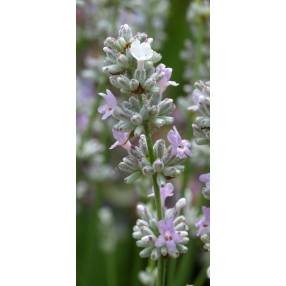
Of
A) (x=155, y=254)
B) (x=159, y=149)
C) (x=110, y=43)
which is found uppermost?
(x=110, y=43)

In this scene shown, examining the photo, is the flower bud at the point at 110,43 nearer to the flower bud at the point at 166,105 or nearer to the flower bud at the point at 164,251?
the flower bud at the point at 166,105

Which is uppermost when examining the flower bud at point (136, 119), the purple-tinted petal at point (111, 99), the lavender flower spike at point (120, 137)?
the purple-tinted petal at point (111, 99)

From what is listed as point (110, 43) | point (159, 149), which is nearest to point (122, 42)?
point (110, 43)

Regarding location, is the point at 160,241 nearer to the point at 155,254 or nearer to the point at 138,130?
the point at 155,254

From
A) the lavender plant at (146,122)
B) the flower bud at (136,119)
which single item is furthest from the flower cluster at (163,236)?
the flower bud at (136,119)

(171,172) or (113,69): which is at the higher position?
(113,69)
